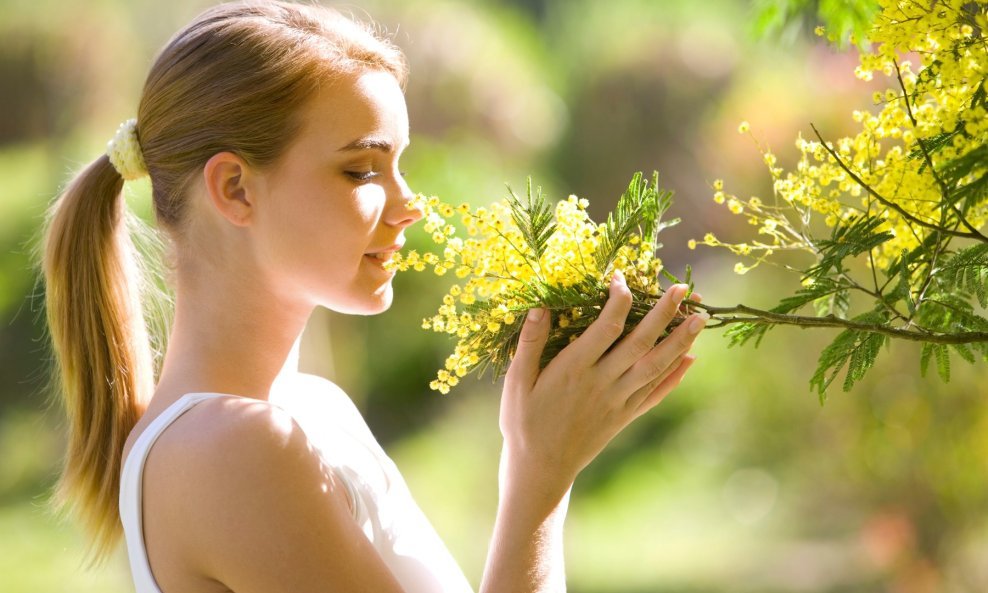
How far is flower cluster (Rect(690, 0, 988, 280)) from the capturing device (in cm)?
61

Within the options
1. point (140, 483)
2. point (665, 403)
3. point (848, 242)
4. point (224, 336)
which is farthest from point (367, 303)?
point (665, 403)

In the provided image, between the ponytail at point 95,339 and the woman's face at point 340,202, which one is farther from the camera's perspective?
the ponytail at point 95,339

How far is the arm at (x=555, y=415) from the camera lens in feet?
2.55

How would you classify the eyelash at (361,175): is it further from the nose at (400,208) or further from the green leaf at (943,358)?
the green leaf at (943,358)

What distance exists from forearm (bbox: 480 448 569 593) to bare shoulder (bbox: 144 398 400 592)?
10 cm

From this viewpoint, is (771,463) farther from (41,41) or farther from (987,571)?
(41,41)

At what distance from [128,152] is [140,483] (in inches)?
13.9

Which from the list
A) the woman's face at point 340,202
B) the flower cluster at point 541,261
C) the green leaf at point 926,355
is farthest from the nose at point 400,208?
the green leaf at point 926,355

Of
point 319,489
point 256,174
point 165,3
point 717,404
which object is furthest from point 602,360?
point 165,3

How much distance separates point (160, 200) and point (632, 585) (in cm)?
372

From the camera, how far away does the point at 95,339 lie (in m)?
1.02

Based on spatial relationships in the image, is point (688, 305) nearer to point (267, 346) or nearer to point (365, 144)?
point (365, 144)

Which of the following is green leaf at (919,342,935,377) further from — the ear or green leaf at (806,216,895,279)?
the ear

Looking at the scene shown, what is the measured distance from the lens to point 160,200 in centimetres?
99
